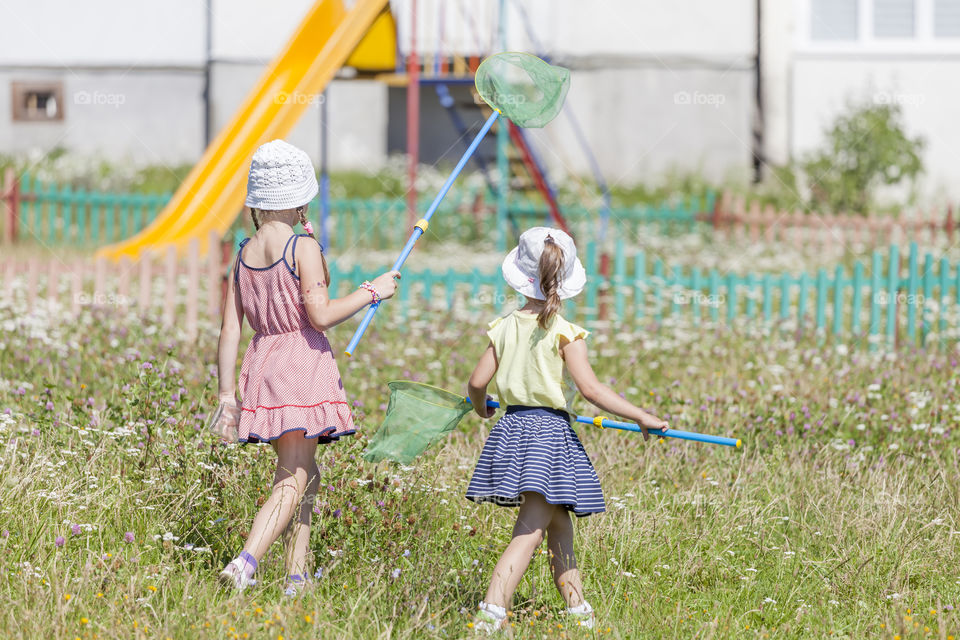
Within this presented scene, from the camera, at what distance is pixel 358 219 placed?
14.5 metres

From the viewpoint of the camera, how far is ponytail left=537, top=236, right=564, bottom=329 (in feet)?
10.8

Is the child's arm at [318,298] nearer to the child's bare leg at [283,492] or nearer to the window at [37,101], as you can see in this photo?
the child's bare leg at [283,492]

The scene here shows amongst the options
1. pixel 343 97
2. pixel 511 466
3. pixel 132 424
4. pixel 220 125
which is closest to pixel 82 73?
pixel 220 125

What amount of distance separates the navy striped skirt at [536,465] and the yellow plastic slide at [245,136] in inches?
342

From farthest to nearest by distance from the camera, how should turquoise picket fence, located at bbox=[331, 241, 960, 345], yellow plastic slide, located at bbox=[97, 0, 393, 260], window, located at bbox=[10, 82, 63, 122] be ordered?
window, located at bbox=[10, 82, 63, 122] < yellow plastic slide, located at bbox=[97, 0, 393, 260] < turquoise picket fence, located at bbox=[331, 241, 960, 345]

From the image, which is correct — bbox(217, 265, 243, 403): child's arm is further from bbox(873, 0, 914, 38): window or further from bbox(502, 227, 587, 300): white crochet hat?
bbox(873, 0, 914, 38): window

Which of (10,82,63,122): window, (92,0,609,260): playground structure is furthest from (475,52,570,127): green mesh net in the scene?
(10,82,63,122): window

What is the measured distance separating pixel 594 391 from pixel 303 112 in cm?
929

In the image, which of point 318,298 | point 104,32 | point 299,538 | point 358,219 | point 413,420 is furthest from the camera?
point 104,32

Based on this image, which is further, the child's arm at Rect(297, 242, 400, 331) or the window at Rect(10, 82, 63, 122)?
the window at Rect(10, 82, 63, 122)

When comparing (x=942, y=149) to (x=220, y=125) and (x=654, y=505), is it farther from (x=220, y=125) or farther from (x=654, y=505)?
(x=654, y=505)

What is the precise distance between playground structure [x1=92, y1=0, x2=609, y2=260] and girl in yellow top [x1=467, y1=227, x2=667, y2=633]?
8.31 meters

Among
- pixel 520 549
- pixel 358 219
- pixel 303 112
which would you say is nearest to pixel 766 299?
pixel 303 112

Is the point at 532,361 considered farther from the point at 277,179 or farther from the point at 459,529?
the point at 277,179
